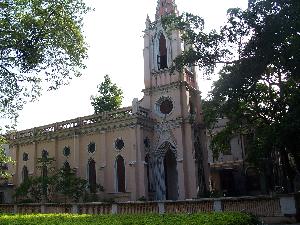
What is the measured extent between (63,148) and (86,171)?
3.75m

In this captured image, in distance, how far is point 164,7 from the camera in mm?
36281

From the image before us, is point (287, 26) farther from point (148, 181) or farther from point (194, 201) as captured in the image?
point (148, 181)

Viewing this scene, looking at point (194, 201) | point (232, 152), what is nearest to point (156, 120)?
point (232, 152)

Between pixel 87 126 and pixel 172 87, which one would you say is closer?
pixel 172 87

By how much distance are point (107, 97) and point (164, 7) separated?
44.2 feet

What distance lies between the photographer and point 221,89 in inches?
794

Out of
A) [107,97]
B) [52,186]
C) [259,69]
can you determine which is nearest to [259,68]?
[259,69]

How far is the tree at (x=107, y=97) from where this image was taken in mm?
43406

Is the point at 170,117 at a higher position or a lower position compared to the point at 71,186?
higher

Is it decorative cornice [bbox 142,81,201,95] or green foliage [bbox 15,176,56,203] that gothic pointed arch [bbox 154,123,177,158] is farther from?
green foliage [bbox 15,176,56,203]

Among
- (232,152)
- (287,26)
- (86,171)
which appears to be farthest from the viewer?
(232,152)

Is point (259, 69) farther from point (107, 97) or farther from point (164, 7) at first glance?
point (107, 97)

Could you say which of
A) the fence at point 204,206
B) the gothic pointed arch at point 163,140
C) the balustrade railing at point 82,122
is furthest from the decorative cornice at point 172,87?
the fence at point 204,206

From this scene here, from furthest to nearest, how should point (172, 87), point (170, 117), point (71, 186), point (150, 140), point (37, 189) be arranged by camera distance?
1. point (37, 189)
2. point (172, 87)
3. point (150, 140)
4. point (170, 117)
5. point (71, 186)
